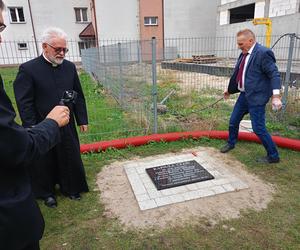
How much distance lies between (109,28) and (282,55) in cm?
2147

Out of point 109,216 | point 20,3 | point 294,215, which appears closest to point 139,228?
point 109,216

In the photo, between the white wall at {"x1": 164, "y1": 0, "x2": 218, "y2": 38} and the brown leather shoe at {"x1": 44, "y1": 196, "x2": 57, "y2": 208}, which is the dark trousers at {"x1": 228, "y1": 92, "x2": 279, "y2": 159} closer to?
the brown leather shoe at {"x1": 44, "y1": 196, "x2": 57, "y2": 208}

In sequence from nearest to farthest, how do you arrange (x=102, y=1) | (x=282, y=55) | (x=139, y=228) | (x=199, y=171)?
(x=139, y=228)
(x=199, y=171)
(x=282, y=55)
(x=102, y=1)

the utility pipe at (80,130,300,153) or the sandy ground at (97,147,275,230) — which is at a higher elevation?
the utility pipe at (80,130,300,153)

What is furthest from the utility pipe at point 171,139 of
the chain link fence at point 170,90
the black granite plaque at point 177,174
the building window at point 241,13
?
the building window at point 241,13

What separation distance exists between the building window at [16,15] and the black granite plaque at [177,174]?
2691 cm

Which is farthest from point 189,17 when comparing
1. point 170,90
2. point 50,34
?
point 50,34

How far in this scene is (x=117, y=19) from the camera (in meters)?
25.7

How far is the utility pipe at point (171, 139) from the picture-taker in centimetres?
470

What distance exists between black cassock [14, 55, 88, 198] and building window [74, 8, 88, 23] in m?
27.0

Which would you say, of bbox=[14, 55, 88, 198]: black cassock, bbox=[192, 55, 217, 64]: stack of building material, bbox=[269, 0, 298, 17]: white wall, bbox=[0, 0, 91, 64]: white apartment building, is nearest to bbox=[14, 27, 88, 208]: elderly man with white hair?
bbox=[14, 55, 88, 198]: black cassock

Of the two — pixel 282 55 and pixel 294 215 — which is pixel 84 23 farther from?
pixel 294 215

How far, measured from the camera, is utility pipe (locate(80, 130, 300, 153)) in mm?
4703

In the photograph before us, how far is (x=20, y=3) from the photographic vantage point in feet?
82.3
